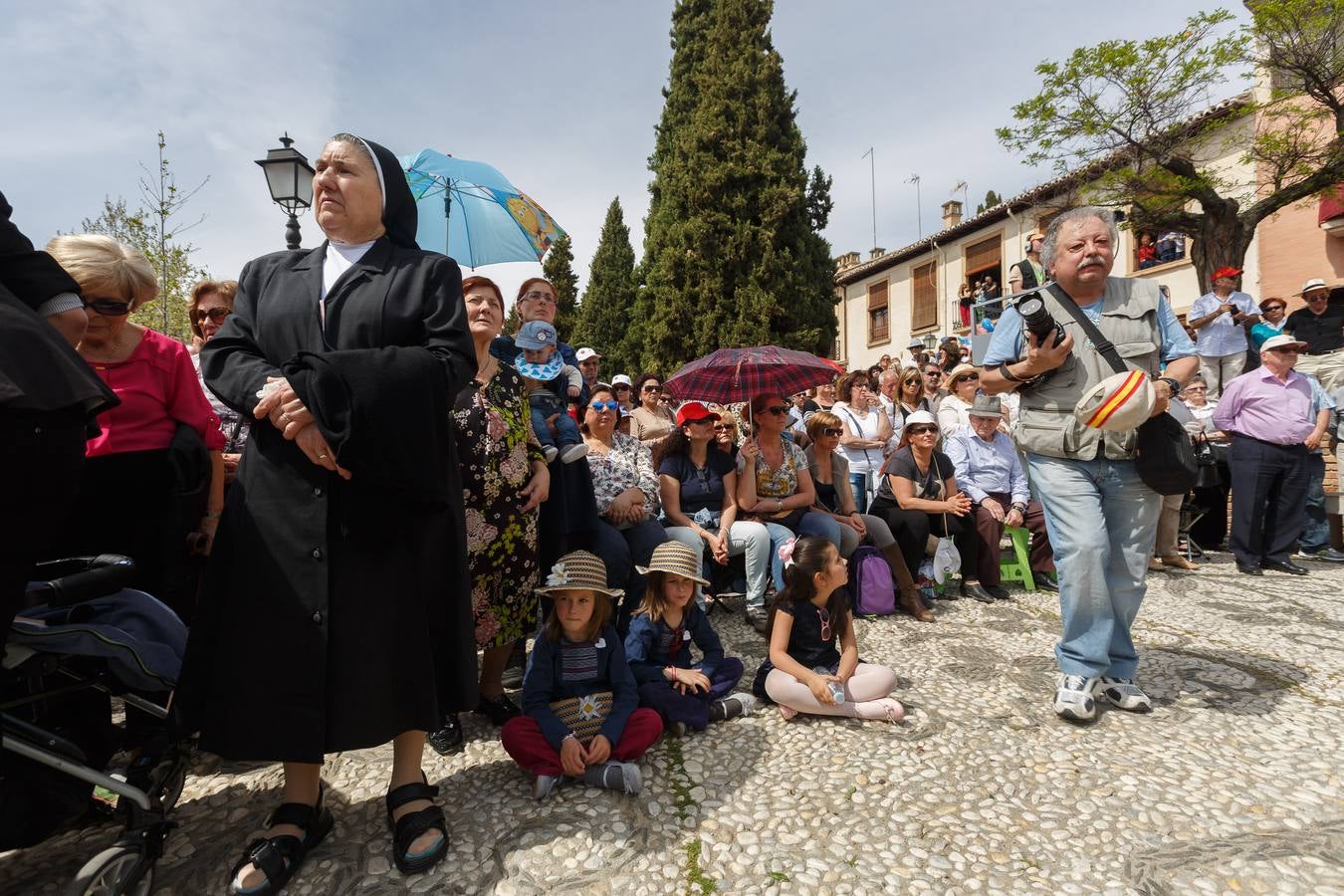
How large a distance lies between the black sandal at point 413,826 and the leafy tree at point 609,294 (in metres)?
23.5

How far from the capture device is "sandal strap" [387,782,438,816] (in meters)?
2.05

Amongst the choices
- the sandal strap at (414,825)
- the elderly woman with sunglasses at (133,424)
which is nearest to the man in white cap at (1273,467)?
the sandal strap at (414,825)

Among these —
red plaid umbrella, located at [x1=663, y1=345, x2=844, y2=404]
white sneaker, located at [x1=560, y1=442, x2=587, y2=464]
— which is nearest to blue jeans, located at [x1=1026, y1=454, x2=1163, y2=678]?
white sneaker, located at [x1=560, y1=442, x2=587, y2=464]

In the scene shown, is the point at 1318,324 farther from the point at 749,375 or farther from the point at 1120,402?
the point at 1120,402

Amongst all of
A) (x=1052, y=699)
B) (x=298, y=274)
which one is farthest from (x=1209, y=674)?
(x=298, y=274)

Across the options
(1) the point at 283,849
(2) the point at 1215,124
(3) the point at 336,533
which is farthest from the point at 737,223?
(1) the point at 283,849

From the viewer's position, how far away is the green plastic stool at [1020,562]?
5.30 metres

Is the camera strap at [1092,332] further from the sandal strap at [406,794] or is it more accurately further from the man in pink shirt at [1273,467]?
the man in pink shirt at [1273,467]

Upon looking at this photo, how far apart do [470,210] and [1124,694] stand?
5168 mm

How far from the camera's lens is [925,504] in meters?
5.12

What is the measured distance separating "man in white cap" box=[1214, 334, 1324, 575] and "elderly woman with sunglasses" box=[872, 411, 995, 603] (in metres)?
2.82

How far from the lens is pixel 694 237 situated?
57.4 ft

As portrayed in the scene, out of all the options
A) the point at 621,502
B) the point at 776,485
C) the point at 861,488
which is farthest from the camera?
the point at 861,488

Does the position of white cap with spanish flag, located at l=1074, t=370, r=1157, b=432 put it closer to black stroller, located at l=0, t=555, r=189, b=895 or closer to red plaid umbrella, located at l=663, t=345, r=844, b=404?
red plaid umbrella, located at l=663, t=345, r=844, b=404
